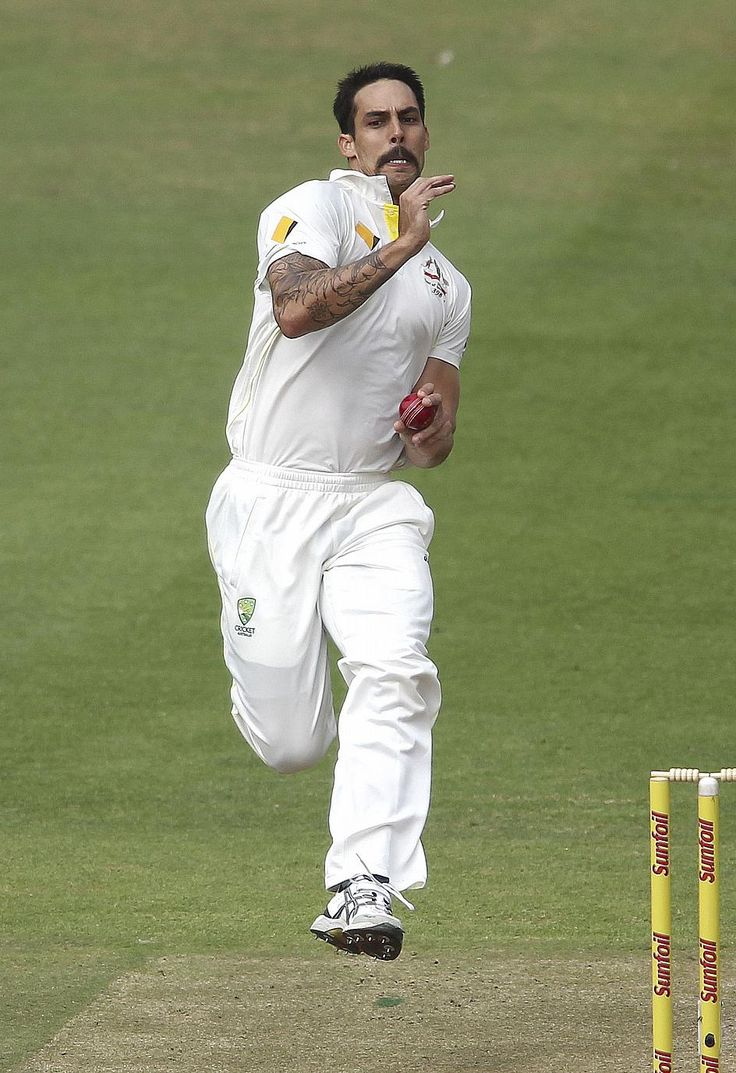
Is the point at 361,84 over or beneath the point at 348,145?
over

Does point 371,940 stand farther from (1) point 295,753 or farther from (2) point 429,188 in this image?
(2) point 429,188

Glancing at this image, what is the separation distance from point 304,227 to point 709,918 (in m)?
2.04

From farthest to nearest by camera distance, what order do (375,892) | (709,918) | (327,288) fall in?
(327,288) < (375,892) < (709,918)

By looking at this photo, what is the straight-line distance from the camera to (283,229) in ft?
15.7

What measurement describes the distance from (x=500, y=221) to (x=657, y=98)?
2.90 meters

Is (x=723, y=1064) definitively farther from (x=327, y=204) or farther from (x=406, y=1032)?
(x=327, y=204)

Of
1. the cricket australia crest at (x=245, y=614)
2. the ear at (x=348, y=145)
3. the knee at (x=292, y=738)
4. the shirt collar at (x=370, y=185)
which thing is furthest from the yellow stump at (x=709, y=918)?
the ear at (x=348, y=145)

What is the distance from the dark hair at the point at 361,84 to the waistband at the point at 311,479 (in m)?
0.96

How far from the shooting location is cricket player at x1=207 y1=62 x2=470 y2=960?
4.56m

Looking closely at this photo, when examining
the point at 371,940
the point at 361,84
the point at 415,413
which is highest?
the point at 361,84

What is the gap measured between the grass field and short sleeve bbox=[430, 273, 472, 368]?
174 centimetres

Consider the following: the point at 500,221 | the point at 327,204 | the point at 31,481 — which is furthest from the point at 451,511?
the point at 327,204

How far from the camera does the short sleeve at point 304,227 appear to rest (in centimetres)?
473

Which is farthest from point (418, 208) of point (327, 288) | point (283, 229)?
point (283, 229)
